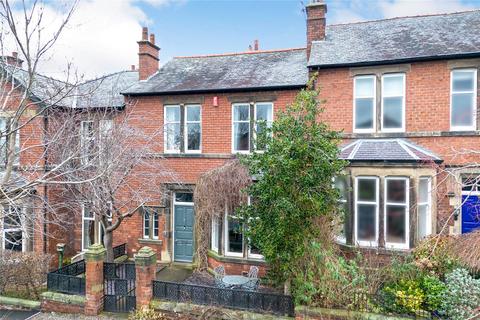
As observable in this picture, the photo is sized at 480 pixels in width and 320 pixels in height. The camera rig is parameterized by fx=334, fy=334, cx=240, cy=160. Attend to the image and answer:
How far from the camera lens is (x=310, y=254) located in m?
8.22

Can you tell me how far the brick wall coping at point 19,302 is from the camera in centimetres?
997

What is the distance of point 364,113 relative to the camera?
11.9m

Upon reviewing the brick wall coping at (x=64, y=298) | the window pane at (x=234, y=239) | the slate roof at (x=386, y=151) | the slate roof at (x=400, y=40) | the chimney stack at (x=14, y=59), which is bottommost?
the brick wall coping at (x=64, y=298)

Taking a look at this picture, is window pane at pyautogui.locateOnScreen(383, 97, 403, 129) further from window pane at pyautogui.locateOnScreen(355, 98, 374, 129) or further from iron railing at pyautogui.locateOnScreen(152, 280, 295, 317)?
iron railing at pyautogui.locateOnScreen(152, 280, 295, 317)

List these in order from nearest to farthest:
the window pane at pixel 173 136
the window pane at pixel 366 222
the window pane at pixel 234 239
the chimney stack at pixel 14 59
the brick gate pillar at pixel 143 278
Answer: the chimney stack at pixel 14 59 → the brick gate pillar at pixel 143 278 → the window pane at pixel 366 222 → the window pane at pixel 234 239 → the window pane at pixel 173 136

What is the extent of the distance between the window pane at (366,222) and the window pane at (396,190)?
619 millimetres

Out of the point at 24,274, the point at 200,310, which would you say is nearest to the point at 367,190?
the point at 200,310

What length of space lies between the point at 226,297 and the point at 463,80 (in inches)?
398

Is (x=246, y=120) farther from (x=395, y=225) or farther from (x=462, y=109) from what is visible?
(x=462, y=109)

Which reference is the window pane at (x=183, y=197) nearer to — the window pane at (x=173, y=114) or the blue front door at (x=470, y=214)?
the window pane at (x=173, y=114)

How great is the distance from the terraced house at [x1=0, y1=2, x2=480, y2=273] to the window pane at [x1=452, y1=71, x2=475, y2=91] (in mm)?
29

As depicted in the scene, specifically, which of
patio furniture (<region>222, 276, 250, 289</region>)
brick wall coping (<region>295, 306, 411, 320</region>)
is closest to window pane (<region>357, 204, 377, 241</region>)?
brick wall coping (<region>295, 306, 411, 320</region>)

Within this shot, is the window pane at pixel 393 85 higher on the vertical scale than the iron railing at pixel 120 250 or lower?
higher

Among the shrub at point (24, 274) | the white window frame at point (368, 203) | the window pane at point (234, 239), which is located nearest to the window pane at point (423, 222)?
the white window frame at point (368, 203)
